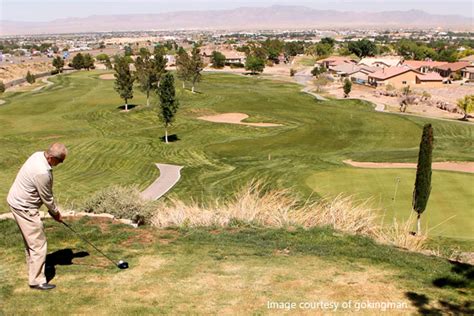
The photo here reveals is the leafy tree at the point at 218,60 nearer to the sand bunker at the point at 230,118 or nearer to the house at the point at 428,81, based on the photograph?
the house at the point at 428,81

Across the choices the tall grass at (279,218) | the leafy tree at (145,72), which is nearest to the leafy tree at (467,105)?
the leafy tree at (145,72)

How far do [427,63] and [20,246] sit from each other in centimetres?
13639

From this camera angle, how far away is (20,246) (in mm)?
11008

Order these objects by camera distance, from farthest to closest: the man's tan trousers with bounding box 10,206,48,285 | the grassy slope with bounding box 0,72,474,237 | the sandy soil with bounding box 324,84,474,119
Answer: the sandy soil with bounding box 324,84,474,119, the grassy slope with bounding box 0,72,474,237, the man's tan trousers with bounding box 10,206,48,285

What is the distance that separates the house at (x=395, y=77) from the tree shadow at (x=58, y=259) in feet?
344

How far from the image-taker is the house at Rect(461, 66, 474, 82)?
376 ft

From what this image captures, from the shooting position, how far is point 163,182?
34.2 m

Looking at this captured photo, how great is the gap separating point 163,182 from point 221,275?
2529cm

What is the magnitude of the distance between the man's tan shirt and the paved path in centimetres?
2064

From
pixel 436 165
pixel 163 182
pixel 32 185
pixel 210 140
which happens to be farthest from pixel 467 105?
pixel 32 185

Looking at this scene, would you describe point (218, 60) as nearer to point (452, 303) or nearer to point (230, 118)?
point (230, 118)

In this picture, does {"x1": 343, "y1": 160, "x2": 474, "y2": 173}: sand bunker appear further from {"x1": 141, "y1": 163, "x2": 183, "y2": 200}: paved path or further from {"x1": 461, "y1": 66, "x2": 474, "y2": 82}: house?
{"x1": 461, "y1": 66, "x2": 474, "y2": 82}: house

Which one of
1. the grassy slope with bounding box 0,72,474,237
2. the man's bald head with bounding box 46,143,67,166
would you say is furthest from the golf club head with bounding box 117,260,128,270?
the grassy slope with bounding box 0,72,474,237

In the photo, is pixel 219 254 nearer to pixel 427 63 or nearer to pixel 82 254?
pixel 82 254
